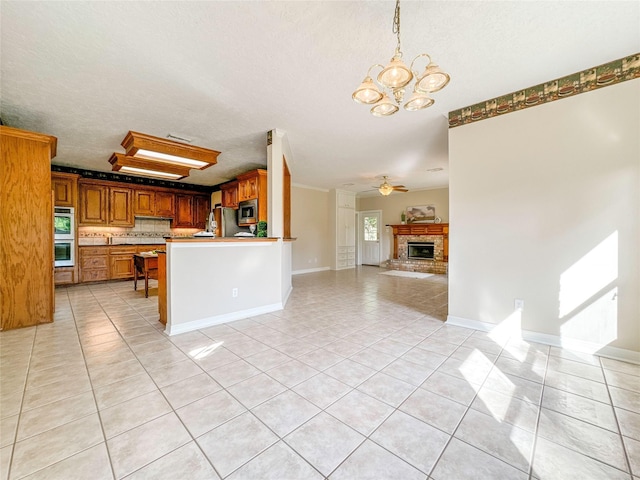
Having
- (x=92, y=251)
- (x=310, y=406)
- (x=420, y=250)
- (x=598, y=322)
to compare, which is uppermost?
(x=92, y=251)

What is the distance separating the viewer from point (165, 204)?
7.12 metres

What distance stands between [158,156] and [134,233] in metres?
3.79

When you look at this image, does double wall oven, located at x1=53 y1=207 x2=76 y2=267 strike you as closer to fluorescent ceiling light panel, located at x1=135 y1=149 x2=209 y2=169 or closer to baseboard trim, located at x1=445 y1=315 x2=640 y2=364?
fluorescent ceiling light panel, located at x1=135 y1=149 x2=209 y2=169

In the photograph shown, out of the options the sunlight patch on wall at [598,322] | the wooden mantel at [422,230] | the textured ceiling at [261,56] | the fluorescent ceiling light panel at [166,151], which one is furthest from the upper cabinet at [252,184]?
the wooden mantel at [422,230]

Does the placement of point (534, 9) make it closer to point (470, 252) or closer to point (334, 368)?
point (470, 252)

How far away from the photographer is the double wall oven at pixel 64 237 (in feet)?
18.0

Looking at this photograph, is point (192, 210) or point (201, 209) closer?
point (192, 210)

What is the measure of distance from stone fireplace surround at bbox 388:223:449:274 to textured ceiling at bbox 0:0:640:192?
17.4 ft

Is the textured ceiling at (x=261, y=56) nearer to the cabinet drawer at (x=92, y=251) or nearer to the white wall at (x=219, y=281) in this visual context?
the white wall at (x=219, y=281)

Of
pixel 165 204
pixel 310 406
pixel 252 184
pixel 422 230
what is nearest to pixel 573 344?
pixel 310 406

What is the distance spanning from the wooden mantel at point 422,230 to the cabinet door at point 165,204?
7019mm

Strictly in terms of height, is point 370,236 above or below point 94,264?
above

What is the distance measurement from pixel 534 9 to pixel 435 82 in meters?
0.85

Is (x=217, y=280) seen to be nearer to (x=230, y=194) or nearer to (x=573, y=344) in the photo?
(x=230, y=194)
